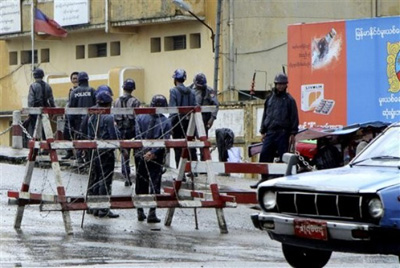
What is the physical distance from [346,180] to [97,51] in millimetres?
38113

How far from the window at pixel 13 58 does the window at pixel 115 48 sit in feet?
18.4

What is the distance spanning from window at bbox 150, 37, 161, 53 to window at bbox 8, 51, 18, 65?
8.12 metres

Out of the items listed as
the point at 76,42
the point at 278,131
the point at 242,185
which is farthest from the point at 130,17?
the point at 278,131

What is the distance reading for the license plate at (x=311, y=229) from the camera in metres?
11.1

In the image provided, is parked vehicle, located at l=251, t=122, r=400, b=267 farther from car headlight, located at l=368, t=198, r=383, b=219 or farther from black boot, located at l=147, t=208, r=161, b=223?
black boot, located at l=147, t=208, r=161, b=223

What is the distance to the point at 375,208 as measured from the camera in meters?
10.9

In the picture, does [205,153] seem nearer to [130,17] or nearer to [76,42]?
[130,17]

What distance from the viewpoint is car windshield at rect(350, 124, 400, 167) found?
1214 centimetres

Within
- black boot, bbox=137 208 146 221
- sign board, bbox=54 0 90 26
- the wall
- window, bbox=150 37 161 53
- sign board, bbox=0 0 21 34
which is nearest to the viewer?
black boot, bbox=137 208 146 221

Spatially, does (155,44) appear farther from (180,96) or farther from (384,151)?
(384,151)

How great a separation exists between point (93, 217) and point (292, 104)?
347 cm

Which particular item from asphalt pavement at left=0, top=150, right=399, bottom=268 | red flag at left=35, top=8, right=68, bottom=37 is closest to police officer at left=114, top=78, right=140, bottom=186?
asphalt pavement at left=0, top=150, right=399, bottom=268

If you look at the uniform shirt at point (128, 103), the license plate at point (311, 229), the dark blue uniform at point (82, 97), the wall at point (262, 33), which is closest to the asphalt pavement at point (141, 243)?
the license plate at point (311, 229)

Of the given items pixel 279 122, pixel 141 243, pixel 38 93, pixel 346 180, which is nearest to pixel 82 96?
pixel 38 93
